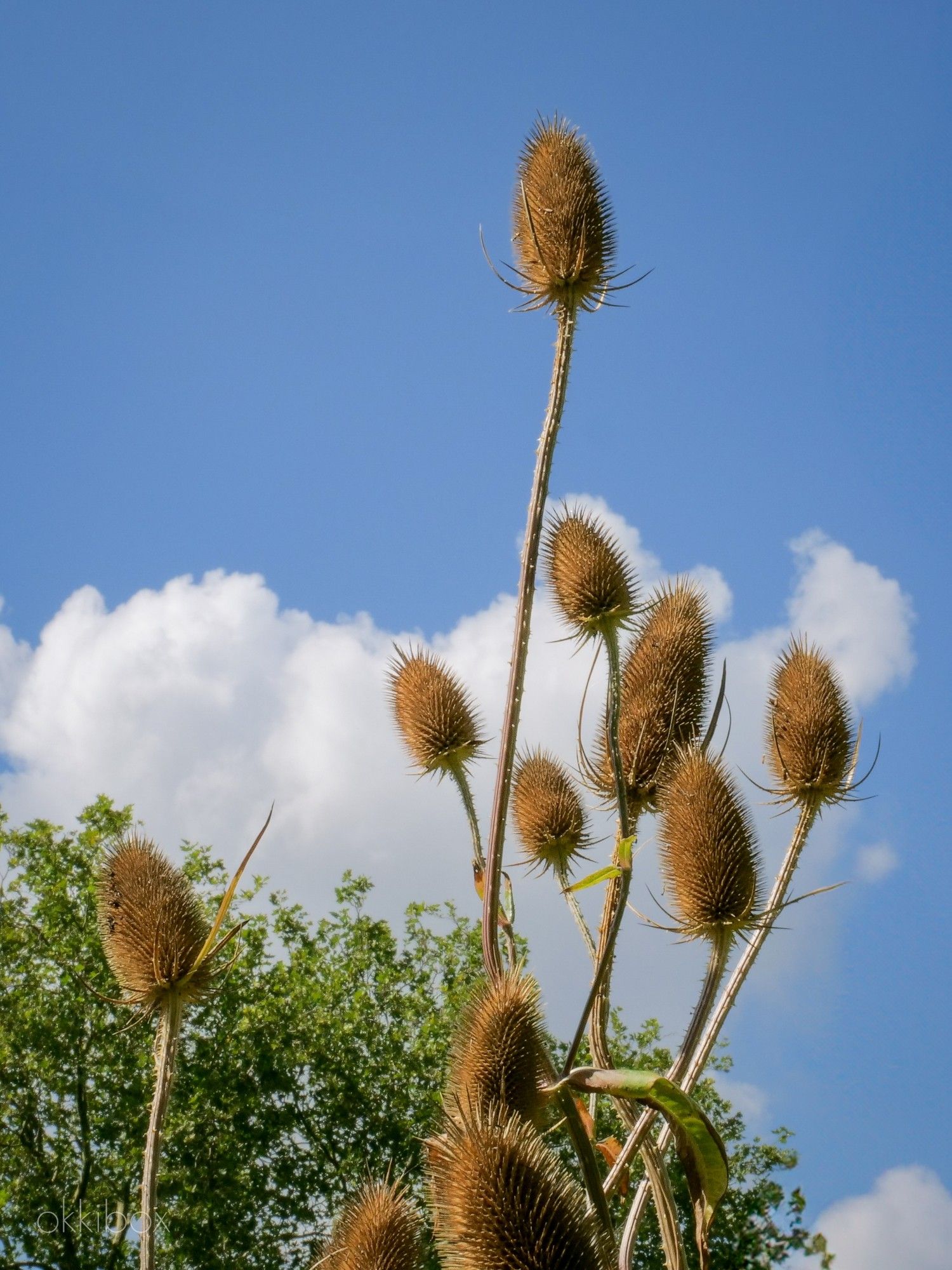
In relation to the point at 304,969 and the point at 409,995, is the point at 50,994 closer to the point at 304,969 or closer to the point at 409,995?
the point at 304,969

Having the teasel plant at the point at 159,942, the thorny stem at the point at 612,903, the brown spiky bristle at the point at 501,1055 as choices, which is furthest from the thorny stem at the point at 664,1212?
the teasel plant at the point at 159,942

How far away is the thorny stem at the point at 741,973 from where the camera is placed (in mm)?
4317

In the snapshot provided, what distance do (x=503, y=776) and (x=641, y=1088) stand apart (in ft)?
3.31

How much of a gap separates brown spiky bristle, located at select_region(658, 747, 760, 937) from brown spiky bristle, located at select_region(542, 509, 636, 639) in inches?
29.3

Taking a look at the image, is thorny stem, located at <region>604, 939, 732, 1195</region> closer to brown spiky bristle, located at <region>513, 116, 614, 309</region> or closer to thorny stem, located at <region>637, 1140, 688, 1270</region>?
thorny stem, located at <region>637, 1140, 688, 1270</region>

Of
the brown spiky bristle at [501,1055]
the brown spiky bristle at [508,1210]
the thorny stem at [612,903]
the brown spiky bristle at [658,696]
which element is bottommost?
the brown spiky bristle at [508,1210]

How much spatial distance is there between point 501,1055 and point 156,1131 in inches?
55.3

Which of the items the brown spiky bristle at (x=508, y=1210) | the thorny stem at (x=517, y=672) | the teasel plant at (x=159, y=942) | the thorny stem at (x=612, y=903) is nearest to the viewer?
the brown spiky bristle at (x=508, y=1210)

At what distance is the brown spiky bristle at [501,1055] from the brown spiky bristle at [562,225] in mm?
2617

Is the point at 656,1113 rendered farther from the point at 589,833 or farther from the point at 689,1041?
the point at 589,833

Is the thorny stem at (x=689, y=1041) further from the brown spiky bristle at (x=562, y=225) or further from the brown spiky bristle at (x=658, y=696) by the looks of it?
the brown spiky bristle at (x=562, y=225)

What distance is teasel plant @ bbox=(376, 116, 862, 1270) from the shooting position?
2.67m

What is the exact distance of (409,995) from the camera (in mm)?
17797

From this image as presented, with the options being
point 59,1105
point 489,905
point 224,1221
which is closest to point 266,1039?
point 224,1221
